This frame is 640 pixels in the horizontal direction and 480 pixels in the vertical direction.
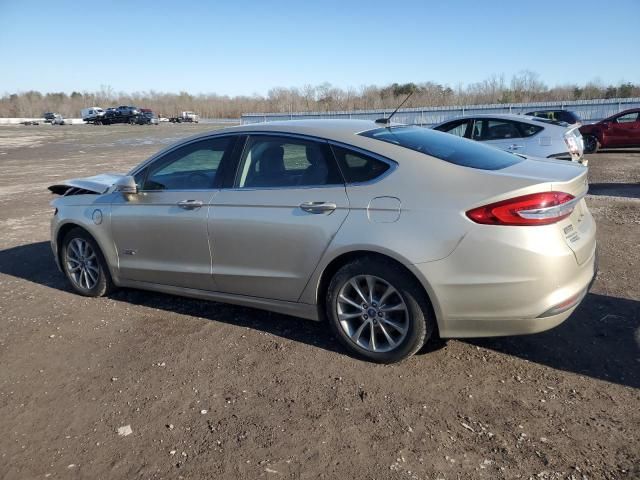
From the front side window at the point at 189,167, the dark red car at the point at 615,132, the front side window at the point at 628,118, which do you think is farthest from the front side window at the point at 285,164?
the front side window at the point at 628,118

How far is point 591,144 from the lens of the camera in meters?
18.9

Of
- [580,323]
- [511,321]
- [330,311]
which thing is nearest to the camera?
[511,321]

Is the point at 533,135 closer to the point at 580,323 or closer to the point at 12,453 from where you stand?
the point at 580,323

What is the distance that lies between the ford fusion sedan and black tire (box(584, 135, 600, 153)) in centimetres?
1679

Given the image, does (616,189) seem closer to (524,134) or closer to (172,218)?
(524,134)

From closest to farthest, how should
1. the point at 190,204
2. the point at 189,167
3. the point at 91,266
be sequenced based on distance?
the point at 190,204, the point at 189,167, the point at 91,266

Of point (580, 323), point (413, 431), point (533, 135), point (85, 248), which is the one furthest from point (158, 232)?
point (533, 135)

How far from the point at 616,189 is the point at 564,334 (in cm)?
811

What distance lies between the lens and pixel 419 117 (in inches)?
1118

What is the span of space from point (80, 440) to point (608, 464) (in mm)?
2793

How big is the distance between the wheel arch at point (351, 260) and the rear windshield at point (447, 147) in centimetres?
79

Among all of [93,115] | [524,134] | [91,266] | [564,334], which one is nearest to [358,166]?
[564,334]

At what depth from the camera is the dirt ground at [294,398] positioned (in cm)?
280

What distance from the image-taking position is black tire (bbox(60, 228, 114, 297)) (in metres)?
5.28
